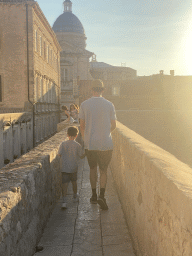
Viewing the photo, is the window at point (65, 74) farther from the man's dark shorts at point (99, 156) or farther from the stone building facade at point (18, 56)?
the man's dark shorts at point (99, 156)

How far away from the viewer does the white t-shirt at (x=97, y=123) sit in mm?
4656

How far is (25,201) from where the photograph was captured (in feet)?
10.6

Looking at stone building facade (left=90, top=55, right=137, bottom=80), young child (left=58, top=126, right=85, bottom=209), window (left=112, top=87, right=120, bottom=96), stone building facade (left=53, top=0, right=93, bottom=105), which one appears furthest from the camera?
stone building facade (left=90, top=55, right=137, bottom=80)

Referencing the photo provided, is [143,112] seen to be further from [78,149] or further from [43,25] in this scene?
[78,149]

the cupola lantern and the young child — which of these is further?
the cupola lantern

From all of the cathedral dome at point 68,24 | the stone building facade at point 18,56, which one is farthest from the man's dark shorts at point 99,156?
the cathedral dome at point 68,24

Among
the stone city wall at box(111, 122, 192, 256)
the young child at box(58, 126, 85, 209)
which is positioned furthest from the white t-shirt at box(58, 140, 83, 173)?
the stone city wall at box(111, 122, 192, 256)

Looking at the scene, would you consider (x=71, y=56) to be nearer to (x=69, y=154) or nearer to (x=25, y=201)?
(x=69, y=154)

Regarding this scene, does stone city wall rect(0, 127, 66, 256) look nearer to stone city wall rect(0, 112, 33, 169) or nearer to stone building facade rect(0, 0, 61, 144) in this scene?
stone city wall rect(0, 112, 33, 169)

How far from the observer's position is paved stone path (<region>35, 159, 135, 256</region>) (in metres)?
3.59

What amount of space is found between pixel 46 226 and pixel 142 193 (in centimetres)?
179

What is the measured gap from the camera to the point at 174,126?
29.3m

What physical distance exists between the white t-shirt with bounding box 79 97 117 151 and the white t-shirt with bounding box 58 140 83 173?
64 cm

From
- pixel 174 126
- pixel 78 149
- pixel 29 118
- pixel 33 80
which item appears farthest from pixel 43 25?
pixel 78 149
